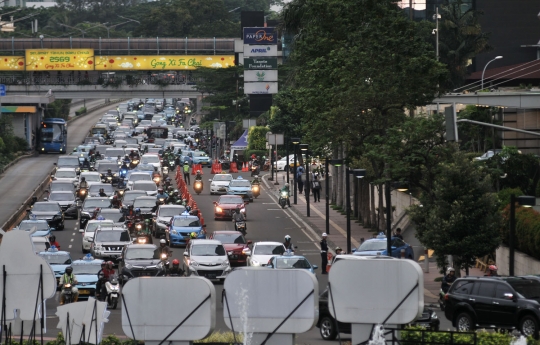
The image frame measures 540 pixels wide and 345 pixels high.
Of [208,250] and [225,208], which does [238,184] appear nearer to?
[225,208]

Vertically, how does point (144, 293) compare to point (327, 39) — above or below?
below

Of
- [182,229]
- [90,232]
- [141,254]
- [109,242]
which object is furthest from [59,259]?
[182,229]

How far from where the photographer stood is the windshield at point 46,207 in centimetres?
5168

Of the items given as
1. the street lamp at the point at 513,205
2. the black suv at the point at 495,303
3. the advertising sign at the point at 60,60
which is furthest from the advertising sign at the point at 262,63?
the black suv at the point at 495,303

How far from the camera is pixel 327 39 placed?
50812mm

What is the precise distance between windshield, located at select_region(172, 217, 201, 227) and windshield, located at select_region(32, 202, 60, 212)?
7.81m

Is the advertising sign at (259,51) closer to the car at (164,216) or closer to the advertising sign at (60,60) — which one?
the advertising sign at (60,60)

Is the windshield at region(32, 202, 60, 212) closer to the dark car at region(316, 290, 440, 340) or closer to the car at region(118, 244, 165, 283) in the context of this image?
the car at region(118, 244, 165, 283)

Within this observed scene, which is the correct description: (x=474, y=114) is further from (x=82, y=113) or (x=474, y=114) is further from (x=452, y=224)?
(x=82, y=113)

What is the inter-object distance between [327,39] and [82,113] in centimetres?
11498

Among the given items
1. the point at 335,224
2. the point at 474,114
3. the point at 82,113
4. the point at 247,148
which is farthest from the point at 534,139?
the point at 82,113

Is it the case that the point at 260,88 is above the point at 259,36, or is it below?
below

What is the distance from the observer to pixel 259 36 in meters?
94.9

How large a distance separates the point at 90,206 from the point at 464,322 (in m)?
28.3
